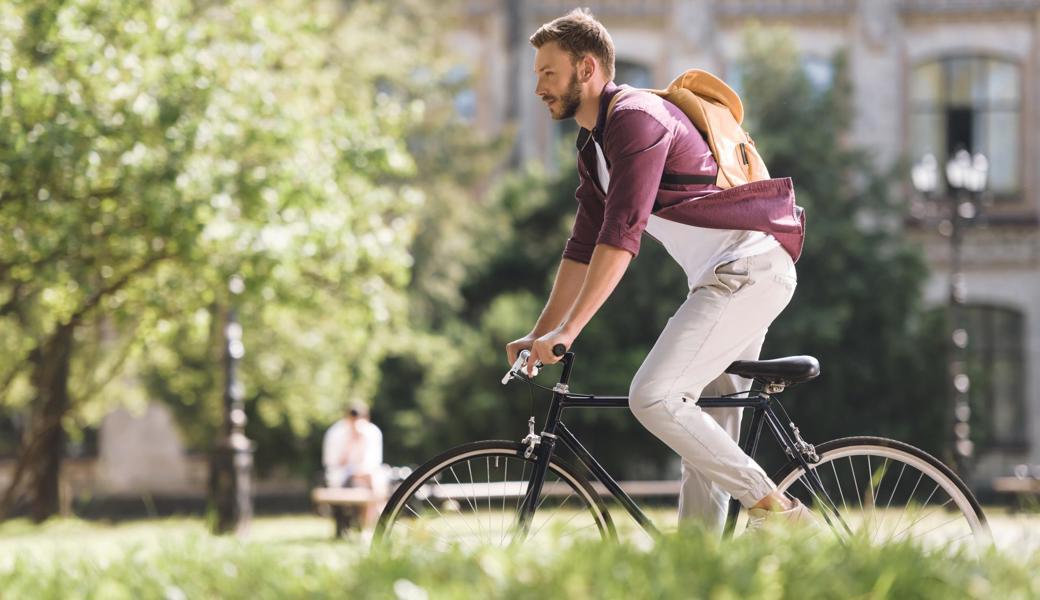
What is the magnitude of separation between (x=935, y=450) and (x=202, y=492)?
1485cm

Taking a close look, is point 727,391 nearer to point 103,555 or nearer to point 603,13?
point 103,555

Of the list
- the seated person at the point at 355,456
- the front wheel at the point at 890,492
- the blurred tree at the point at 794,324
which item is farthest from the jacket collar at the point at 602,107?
the blurred tree at the point at 794,324

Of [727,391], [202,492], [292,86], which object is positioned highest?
[292,86]

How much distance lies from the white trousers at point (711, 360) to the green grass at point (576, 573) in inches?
34.4

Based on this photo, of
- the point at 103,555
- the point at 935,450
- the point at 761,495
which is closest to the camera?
the point at 103,555

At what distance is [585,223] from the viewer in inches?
188

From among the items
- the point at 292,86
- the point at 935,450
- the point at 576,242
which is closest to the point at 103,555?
the point at 576,242

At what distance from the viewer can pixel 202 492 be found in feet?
97.8

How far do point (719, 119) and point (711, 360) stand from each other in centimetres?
76

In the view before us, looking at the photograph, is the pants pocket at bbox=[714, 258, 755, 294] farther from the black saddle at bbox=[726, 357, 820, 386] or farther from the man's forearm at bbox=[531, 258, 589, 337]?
the man's forearm at bbox=[531, 258, 589, 337]

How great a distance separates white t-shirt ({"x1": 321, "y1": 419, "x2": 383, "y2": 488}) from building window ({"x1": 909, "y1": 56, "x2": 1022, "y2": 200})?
16.0m

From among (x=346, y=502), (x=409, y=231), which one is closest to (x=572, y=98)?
(x=409, y=231)

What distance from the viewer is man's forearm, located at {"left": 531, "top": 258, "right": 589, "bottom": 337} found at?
187 inches

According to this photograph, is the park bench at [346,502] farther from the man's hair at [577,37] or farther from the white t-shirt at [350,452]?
the man's hair at [577,37]
